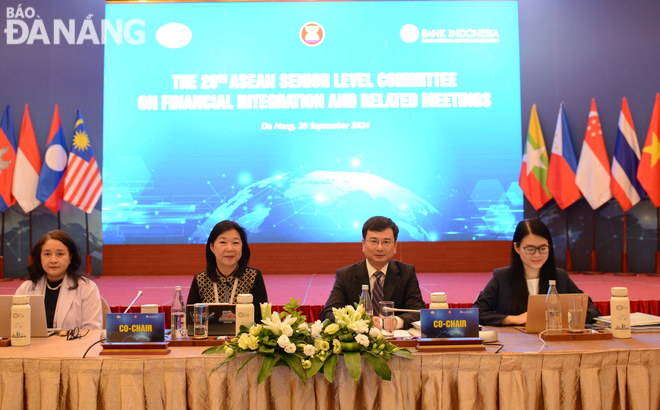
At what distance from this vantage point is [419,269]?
6184 mm

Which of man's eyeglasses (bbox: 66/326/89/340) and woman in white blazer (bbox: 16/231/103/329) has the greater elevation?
woman in white blazer (bbox: 16/231/103/329)

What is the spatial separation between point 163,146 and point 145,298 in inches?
92.7

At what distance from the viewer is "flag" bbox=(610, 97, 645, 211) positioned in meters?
5.67

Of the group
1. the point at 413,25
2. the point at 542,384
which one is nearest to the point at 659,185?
the point at 413,25

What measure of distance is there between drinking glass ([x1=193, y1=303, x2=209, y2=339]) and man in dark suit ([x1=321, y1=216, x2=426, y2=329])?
68 cm

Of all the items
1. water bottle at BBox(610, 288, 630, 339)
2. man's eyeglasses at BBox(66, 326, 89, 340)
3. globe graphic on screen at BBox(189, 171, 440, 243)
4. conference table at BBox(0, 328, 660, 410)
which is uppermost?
globe graphic on screen at BBox(189, 171, 440, 243)

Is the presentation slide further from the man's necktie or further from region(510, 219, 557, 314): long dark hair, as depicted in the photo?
region(510, 219, 557, 314): long dark hair

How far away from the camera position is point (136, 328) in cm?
172

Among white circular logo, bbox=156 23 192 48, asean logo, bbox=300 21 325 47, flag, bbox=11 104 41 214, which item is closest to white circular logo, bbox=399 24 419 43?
asean logo, bbox=300 21 325 47

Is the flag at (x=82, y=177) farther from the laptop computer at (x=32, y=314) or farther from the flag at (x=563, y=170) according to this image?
the flag at (x=563, y=170)

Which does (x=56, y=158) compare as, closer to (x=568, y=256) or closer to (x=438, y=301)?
(x=438, y=301)

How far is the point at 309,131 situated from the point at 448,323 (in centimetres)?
470

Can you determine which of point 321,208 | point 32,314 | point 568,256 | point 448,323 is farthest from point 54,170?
point 568,256

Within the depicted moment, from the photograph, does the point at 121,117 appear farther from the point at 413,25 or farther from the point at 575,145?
the point at 575,145
